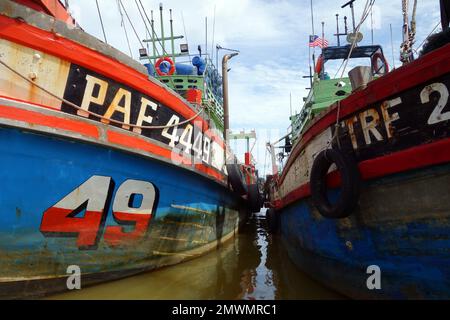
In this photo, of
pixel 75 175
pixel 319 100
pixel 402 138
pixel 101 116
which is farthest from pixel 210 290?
pixel 319 100

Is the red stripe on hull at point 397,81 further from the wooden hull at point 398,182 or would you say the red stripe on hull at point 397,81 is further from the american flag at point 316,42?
the american flag at point 316,42

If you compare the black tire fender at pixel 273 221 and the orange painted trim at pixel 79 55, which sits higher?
the orange painted trim at pixel 79 55

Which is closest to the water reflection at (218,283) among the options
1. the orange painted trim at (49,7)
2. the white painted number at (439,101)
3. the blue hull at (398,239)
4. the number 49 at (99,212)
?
the number 49 at (99,212)

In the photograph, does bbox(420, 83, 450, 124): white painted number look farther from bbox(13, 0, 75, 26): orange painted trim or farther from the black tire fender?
the black tire fender

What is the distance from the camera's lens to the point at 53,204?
10.4 feet

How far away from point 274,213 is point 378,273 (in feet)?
21.7

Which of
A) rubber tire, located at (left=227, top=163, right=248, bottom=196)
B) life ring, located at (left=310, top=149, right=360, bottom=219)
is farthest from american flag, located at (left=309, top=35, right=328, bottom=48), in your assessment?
life ring, located at (left=310, top=149, right=360, bottom=219)

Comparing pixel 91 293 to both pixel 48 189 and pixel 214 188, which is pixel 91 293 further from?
pixel 214 188

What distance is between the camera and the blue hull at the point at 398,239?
254cm

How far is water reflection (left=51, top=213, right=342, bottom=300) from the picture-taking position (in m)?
3.65

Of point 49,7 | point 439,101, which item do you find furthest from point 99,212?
point 439,101

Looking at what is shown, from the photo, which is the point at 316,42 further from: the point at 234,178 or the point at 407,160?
the point at 407,160

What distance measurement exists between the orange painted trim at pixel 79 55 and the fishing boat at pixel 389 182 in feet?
6.89
